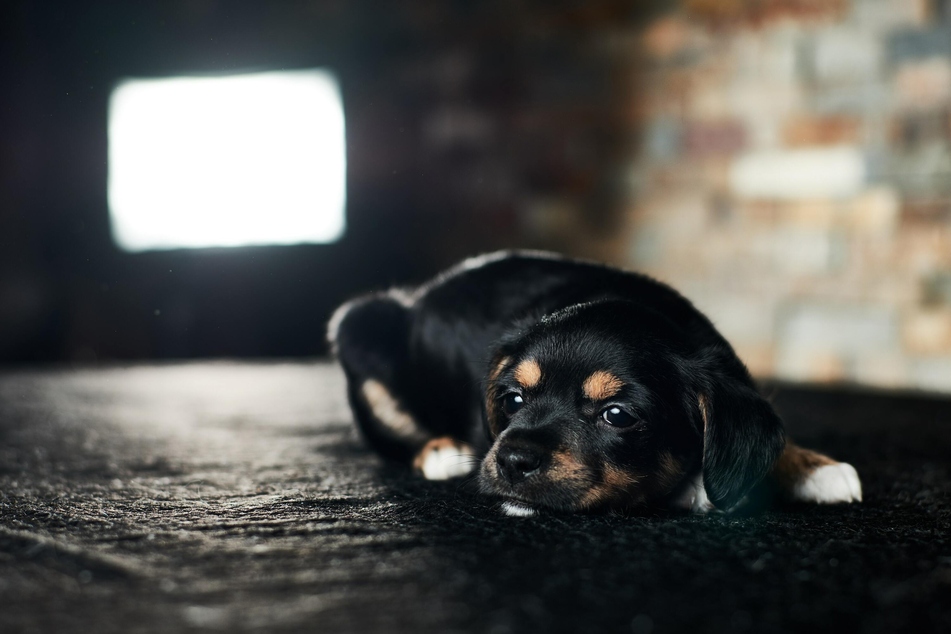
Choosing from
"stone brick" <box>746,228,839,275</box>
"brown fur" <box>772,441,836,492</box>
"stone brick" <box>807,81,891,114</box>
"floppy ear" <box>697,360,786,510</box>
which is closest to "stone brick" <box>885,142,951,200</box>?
"stone brick" <box>807,81,891,114</box>

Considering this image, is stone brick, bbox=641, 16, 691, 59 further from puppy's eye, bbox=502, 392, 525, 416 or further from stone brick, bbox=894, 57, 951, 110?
puppy's eye, bbox=502, 392, 525, 416

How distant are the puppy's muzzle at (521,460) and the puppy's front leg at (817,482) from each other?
0.60 m

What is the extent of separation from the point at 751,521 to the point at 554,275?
90 centimetres

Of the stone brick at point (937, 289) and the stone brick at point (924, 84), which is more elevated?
the stone brick at point (924, 84)

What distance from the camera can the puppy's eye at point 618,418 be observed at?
188 cm

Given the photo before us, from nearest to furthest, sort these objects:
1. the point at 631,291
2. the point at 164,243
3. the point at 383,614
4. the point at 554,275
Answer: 1. the point at 383,614
2. the point at 631,291
3. the point at 554,275
4. the point at 164,243

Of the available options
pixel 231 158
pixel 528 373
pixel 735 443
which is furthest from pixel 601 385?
pixel 231 158

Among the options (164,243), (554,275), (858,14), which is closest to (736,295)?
(858,14)

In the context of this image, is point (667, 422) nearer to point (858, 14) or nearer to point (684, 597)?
point (684, 597)

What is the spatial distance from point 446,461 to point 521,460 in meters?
0.59

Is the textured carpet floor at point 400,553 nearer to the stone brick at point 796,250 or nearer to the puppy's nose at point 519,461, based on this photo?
the puppy's nose at point 519,461

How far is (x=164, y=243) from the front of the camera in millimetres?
6055

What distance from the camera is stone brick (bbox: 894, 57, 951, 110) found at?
426cm

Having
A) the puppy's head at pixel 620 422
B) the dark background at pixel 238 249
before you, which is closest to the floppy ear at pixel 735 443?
the puppy's head at pixel 620 422
